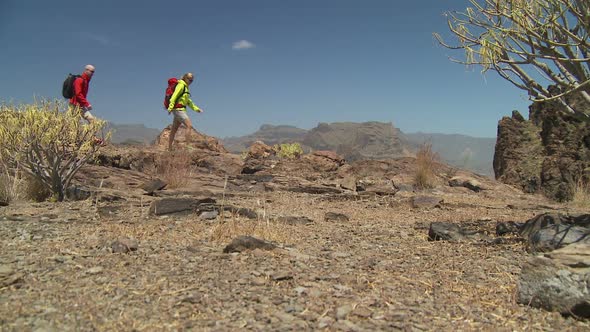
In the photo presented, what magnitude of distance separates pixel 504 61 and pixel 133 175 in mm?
8476

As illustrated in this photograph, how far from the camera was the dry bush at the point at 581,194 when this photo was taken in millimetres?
9766

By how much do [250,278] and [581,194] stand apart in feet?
29.5

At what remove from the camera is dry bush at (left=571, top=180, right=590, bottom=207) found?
977 cm

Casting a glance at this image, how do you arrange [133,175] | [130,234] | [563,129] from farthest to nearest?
[563,129]
[133,175]
[130,234]

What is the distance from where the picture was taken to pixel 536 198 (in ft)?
37.0

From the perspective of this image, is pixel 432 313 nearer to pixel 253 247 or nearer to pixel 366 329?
pixel 366 329

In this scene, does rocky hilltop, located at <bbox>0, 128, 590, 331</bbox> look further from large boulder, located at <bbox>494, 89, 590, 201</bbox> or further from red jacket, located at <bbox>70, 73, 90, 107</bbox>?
large boulder, located at <bbox>494, 89, 590, 201</bbox>

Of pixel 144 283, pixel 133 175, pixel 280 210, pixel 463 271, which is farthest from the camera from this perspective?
pixel 133 175

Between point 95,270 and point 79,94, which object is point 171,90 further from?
point 95,270

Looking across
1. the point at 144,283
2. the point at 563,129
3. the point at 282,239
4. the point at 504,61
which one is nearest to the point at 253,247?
the point at 282,239

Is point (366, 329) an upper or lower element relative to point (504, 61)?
lower

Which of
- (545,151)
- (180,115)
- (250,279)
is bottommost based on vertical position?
(250,279)

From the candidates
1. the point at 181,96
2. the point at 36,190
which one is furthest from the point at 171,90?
the point at 36,190

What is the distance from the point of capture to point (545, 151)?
1283 cm
